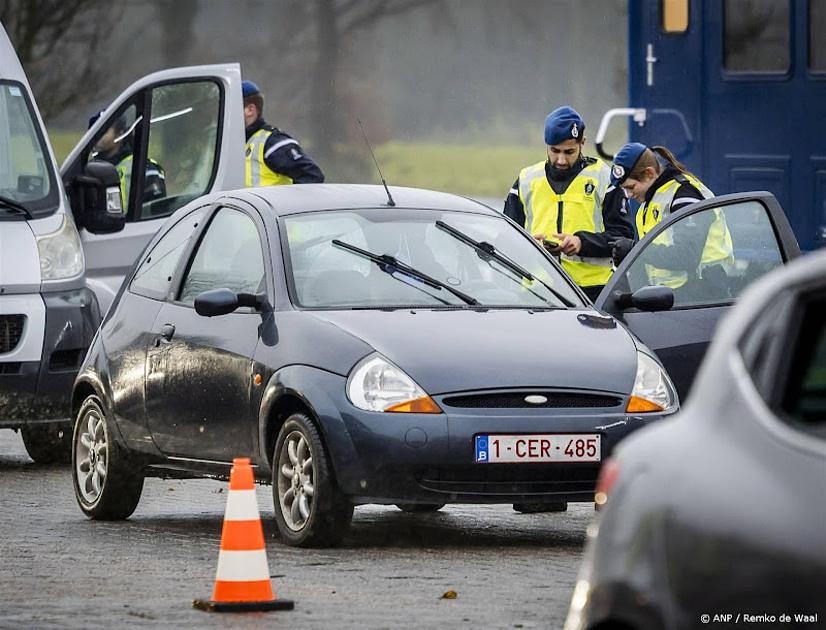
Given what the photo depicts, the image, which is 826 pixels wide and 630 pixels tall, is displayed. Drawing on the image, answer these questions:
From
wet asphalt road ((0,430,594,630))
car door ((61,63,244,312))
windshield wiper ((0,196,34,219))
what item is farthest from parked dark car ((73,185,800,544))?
car door ((61,63,244,312))

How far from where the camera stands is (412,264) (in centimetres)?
891

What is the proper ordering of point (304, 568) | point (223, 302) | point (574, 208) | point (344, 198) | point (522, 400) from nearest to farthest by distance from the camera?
point (304, 568), point (522, 400), point (223, 302), point (344, 198), point (574, 208)

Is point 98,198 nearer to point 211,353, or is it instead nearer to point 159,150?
point 159,150

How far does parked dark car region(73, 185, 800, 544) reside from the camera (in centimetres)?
796

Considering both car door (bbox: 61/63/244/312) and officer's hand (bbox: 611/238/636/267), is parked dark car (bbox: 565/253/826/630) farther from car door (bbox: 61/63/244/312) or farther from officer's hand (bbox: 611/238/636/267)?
car door (bbox: 61/63/244/312)

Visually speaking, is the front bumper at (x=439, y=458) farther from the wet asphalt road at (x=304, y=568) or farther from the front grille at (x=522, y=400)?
the wet asphalt road at (x=304, y=568)

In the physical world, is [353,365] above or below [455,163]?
above

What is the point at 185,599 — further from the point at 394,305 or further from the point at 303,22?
the point at 303,22

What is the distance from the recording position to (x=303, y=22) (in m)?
13.8

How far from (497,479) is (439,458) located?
0.23m

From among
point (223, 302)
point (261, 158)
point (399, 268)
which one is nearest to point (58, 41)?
point (261, 158)

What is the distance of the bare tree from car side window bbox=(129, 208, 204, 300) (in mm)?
4216

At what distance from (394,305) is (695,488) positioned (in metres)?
5.05

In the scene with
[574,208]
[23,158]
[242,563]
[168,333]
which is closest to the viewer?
[242,563]
